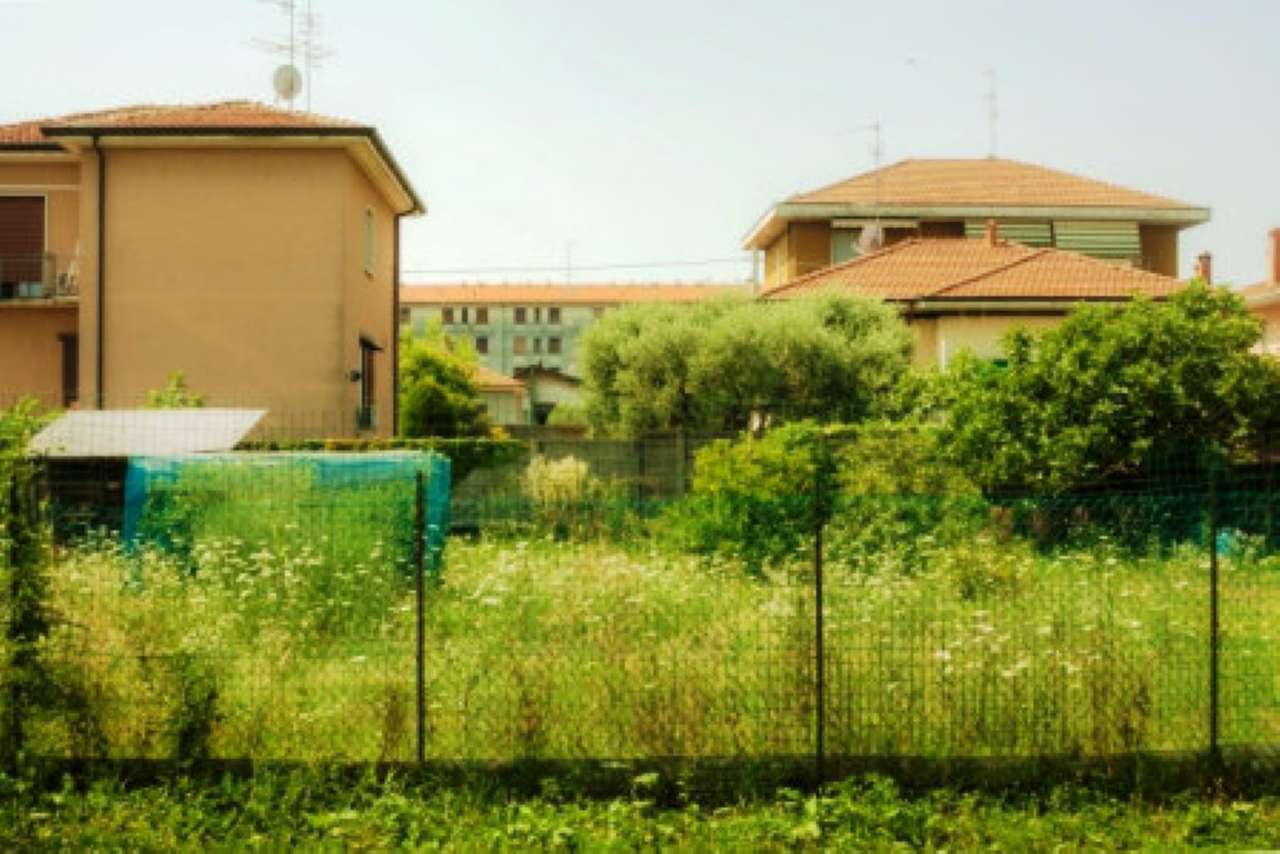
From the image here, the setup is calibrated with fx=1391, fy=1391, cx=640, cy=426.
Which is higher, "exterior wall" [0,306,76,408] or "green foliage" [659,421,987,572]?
"exterior wall" [0,306,76,408]

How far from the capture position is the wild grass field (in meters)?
7.18

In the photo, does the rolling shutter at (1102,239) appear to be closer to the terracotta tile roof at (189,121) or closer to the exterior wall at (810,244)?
the exterior wall at (810,244)

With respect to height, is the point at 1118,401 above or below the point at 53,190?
below

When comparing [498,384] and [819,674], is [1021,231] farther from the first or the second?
[498,384]

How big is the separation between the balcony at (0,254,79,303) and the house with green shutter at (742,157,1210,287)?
64.1ft

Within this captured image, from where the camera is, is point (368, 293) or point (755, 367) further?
point (368, 293)

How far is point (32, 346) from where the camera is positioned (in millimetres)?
25516

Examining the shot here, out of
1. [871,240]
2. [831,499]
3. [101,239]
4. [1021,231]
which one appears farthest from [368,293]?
[1021,231]

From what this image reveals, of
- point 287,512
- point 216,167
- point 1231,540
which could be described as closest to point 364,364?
point 216,167

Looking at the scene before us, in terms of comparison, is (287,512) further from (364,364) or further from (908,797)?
(364,364)

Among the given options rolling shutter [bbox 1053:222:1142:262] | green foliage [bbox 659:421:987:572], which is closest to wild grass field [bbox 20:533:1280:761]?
green foliage [bbox 659:421:987:572]

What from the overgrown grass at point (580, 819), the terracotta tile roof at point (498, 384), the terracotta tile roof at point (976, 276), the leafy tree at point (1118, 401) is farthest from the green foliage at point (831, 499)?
the terracotta tile roof at point (498, 384)

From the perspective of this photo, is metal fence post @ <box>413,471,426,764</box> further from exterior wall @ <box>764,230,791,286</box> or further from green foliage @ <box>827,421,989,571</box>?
exterior wall @ <box>764,230,791,286</box>

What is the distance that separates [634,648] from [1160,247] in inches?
1407
